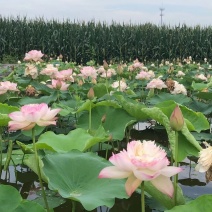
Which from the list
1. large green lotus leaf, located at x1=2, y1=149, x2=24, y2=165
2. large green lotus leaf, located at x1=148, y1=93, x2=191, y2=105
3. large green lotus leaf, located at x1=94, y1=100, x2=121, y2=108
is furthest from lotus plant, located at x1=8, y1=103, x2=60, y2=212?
large green lotus leaf, located at x1=148, y1=93, x2=191, y2=105

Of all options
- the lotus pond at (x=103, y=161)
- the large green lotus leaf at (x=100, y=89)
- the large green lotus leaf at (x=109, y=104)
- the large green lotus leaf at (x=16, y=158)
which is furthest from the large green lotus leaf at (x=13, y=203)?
the large green lotus leaf at (x=100, y=89)

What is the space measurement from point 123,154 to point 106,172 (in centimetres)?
5

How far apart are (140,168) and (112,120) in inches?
49.8

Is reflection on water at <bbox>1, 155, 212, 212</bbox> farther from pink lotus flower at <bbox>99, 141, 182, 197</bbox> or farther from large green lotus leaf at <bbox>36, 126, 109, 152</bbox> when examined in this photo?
pink lotus flower at <bbox>99, 141, 182, 197</bbox>

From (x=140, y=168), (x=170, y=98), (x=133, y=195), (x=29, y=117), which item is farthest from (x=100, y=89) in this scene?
(x=140, y=168)

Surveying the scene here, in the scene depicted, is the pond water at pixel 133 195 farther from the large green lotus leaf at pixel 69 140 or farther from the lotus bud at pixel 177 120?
the lotus bud at pixel 177 120

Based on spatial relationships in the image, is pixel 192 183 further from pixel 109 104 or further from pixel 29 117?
pixel 29 117

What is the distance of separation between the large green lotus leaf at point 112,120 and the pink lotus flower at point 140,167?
109 centimetres

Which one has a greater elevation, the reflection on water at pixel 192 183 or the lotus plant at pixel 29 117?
the lotus plant at pixel 29 117

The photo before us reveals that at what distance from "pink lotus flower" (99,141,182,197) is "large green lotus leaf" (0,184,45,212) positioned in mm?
345

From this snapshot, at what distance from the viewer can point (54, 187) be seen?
1124mm

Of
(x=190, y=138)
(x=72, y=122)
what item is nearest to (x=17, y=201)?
(x=190, y=138)

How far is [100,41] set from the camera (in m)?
13.4

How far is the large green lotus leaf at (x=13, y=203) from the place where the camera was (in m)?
1.10
